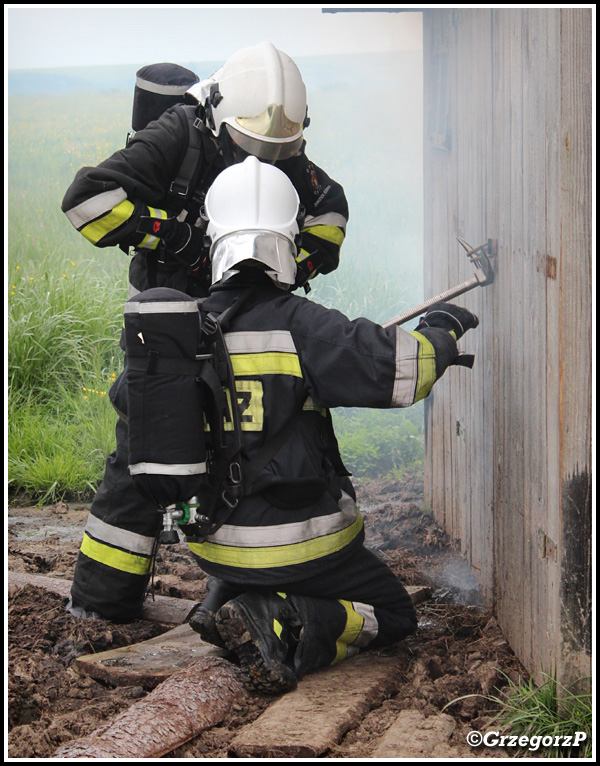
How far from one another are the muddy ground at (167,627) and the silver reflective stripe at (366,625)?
0.14 m

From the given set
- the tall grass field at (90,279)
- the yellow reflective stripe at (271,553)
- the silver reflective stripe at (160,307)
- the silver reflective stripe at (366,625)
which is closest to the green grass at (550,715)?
the silver reflective stripe at (366,625)

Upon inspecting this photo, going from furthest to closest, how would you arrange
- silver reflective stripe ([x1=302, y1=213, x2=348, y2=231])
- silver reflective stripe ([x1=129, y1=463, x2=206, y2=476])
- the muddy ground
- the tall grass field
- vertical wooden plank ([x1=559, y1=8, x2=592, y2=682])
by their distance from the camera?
the tall grass field
silver reflective stripe ([x1=302, y1=213, x2=348, y2=231])
silver reflective stripe ([x1=129, y1=463, x2=206, y2=476])
the muddy ground
vertical wooden plank ([x1=559, y1=8, x2=592, y2=682])

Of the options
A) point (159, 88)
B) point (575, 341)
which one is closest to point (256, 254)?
point (575, 341)

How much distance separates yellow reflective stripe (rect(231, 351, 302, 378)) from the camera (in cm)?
248

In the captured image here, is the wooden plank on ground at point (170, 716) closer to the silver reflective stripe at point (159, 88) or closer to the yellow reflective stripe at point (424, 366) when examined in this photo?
the yellow reflective stripe at point (424, 366)

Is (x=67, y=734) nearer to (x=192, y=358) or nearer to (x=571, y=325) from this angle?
(x=192, y=358)

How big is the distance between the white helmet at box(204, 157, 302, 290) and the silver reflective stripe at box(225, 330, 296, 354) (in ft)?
0.66

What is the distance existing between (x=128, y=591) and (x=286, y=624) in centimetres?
86

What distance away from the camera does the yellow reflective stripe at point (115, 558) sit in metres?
3.13

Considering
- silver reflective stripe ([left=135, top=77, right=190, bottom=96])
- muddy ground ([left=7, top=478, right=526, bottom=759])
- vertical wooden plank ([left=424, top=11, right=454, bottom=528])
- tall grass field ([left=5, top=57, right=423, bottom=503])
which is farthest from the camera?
tall grass field ([left=5, top=57, right=423, bottom=503])

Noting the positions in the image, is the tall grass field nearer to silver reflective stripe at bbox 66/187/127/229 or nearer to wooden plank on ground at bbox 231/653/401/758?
silver reflective stripe at bbox 66/187/127/229

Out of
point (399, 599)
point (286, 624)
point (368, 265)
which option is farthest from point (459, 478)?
point (368, 265)

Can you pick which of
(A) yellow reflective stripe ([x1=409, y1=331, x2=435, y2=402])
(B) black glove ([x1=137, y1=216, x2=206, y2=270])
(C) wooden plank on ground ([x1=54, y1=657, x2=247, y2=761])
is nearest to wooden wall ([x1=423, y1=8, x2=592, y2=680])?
(A) yellow reflective stripe ([x1=409, y1=331, x2=435, y2=402])

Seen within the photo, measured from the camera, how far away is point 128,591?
317cm
